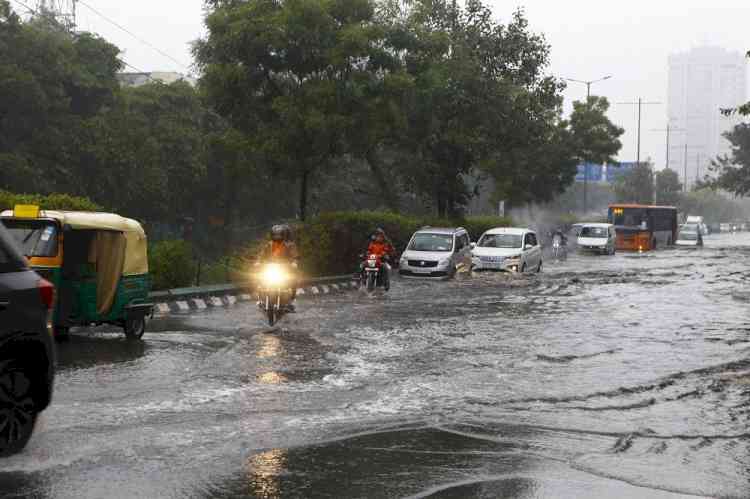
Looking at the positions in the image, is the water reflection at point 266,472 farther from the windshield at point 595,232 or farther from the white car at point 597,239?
the windshield at point 595,232

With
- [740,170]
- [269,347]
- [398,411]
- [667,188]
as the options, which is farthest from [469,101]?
[667,188]

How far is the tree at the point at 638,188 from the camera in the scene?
355 feet

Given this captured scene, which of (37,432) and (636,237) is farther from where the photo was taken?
(636,237)

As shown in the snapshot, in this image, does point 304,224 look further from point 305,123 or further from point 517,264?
point 517,264

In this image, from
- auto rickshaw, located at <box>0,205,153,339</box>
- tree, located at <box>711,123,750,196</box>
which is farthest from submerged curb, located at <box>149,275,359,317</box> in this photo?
tree, located at <box>711,123,750,196</box>

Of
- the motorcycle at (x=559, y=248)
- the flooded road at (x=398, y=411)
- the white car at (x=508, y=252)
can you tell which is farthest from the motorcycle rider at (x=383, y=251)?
the motorcycle at (x=559, y=248)

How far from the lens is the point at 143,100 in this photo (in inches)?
2042

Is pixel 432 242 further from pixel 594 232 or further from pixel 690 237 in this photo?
pixel 690 237

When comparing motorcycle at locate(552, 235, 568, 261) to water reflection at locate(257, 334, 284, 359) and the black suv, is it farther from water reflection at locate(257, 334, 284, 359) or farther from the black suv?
the black suv

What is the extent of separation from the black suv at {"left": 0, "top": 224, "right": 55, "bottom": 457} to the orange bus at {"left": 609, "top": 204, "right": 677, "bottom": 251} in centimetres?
5976

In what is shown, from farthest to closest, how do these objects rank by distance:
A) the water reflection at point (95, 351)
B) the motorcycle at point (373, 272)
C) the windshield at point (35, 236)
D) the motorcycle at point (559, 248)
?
1. the motorcycle at point (559, 248)
2. the motorcycle at point (373, 272)
3. the windshield at point (35, 236)
4. the water reflection at point (95, 351)

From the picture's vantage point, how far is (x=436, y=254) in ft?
108

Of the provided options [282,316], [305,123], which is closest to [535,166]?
[305,123]

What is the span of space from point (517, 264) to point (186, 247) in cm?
1371
